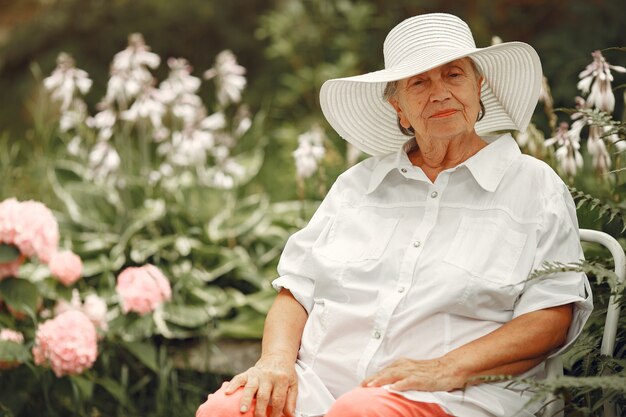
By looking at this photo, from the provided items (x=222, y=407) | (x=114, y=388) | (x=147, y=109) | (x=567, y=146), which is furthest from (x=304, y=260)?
(x=147, y=109)

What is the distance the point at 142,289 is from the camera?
3.62 meters

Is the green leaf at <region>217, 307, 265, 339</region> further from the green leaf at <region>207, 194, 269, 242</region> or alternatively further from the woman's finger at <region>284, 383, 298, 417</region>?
the woman's finger at <region>284, 383, 298, 417</region>

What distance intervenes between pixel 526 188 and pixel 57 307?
214 cm

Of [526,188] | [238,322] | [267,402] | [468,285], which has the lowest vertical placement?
[238,322]

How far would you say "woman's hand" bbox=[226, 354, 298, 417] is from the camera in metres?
2.31

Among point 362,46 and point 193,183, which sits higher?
point 362,46

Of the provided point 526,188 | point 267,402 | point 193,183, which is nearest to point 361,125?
point 526,188

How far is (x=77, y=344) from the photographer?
A: 11.0 feet

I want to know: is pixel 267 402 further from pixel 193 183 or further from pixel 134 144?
pixel 134 144

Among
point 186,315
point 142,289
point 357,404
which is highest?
point 357,404

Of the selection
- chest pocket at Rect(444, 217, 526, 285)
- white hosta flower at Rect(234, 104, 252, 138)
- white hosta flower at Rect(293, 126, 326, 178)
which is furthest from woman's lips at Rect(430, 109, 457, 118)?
white hosta flower at Rect(234, 104, 252, 138)

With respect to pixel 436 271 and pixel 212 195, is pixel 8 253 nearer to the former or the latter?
pixel 212 195

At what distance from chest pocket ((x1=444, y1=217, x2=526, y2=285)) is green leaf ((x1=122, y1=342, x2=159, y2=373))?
70.9 inches

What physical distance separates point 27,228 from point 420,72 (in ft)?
5.83
